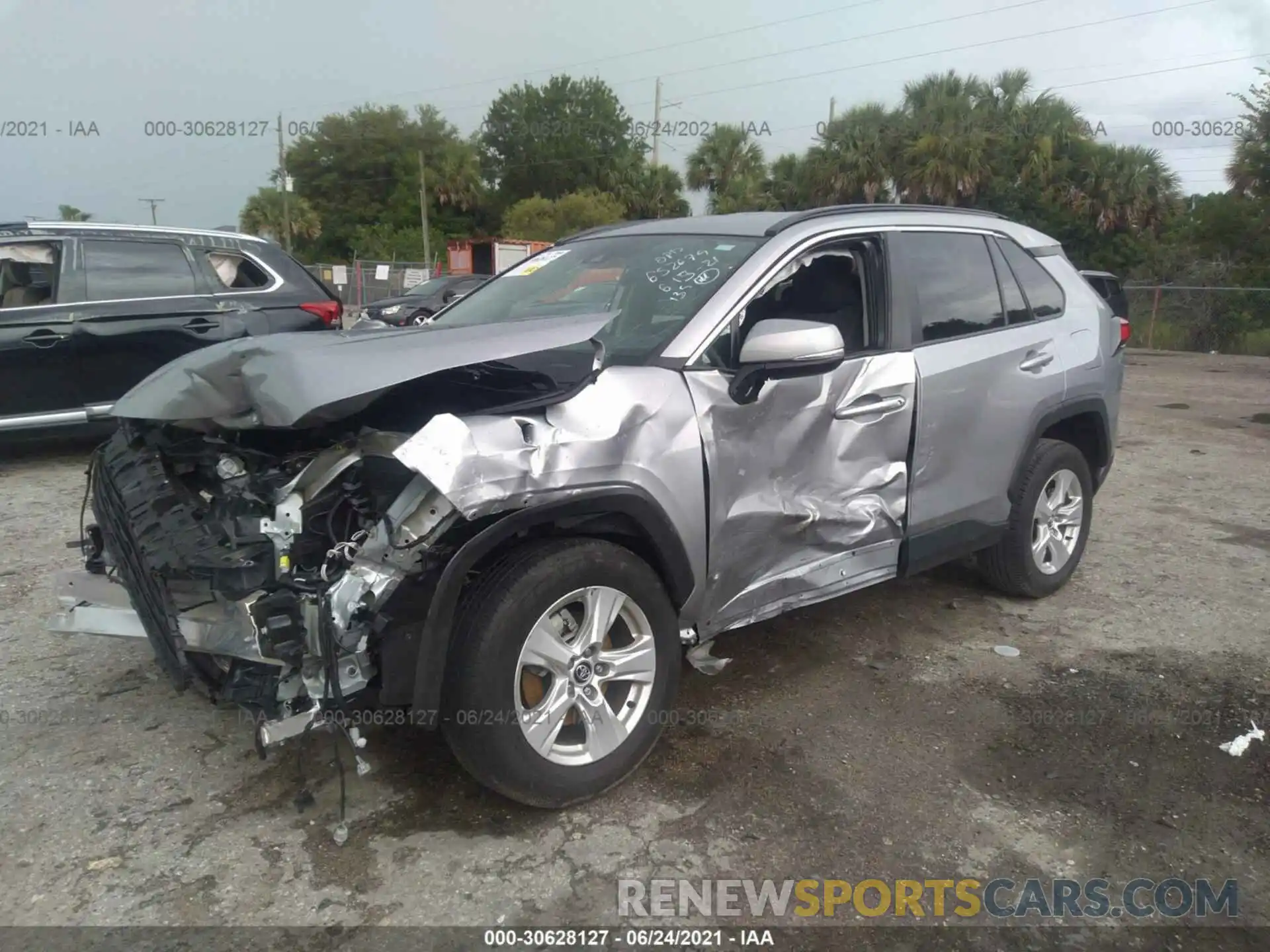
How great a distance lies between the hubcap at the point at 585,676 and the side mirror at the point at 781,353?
834mm

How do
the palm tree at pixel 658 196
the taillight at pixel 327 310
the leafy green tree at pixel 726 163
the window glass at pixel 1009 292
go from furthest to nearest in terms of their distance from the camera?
the palm tree at pixel 658 196 → the leafy green tree at pixel 726 163 → the taillight at pixel 327 310 → the window glass at pixel 1009 292

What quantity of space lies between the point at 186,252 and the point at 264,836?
5.68m

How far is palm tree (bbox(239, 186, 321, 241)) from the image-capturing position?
2188 inches

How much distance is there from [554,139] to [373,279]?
28.6m

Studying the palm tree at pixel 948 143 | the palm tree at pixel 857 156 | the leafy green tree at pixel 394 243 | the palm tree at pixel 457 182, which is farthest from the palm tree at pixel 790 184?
the palm tree at pixel 457 182

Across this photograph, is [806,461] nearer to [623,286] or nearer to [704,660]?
[704,660]

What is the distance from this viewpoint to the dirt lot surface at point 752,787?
2.60 metres

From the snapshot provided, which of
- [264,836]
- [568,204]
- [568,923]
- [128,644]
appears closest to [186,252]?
[128,644]

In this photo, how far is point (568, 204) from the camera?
148 feet

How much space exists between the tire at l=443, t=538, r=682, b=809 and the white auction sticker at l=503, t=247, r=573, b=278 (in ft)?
6.00

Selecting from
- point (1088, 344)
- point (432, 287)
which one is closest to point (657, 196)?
point (432, 287)

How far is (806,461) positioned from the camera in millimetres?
3441

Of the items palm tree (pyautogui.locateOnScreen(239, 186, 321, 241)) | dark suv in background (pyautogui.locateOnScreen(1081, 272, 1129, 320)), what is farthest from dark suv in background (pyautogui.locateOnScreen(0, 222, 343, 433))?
palm tree (pyautogui.locateOnScreen(239, 186, 321, 241))

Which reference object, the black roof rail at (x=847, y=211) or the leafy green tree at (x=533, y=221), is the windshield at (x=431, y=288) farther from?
the leafy green tree at (x=533, y=221)
